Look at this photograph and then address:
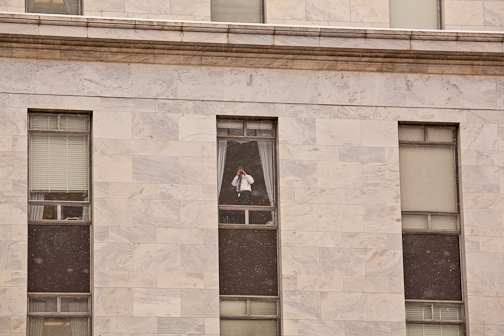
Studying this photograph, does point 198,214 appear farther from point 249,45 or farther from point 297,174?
point 249,45

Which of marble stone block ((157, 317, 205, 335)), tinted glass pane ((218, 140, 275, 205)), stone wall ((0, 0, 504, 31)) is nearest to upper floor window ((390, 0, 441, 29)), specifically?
stone wall ((0, 0, 504, 31))

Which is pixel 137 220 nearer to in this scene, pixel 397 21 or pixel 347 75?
pixel 347 75

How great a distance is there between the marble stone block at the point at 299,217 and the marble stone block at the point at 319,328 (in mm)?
2040

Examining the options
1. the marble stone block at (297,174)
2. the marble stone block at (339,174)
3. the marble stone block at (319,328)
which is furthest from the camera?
the marble stone block at (339,174)

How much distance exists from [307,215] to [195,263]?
2.71 m

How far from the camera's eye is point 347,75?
2170 centimetres

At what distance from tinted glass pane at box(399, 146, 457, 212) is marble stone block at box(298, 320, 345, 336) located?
128 inches

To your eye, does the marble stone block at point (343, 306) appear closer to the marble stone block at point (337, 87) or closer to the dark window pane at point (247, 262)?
the dark window pane at point (247, 262)

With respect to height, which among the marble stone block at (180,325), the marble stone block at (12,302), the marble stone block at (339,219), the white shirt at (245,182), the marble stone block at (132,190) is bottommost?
the marble stone block at (180,325)

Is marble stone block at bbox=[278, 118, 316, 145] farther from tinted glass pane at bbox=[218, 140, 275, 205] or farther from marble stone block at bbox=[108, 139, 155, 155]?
marble stone block at bbox=[108, 139, 155, 155]

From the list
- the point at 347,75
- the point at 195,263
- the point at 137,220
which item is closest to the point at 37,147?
the point at 137,220

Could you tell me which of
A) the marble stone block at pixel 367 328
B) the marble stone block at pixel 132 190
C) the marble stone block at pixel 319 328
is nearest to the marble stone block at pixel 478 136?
the marble stone block at pixel 367 328

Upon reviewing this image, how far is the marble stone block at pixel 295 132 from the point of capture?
21156mm

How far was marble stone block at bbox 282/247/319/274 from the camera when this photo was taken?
2050 cm
